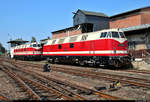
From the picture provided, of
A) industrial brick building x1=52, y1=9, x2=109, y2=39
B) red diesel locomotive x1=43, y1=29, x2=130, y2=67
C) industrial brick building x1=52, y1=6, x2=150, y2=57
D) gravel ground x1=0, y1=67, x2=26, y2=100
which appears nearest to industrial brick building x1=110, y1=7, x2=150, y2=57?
industrial brick building x1=52, y1=6, x2=150, y2=57

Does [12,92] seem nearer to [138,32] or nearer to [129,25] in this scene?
[138,32]

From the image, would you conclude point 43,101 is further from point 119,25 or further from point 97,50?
point 119,25

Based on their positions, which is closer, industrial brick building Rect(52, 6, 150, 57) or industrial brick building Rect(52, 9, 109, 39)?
industrial brick building Rect(52, 6, 150, 57)

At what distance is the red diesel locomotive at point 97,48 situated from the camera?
1583 centimetres

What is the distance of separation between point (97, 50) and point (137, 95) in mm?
10212

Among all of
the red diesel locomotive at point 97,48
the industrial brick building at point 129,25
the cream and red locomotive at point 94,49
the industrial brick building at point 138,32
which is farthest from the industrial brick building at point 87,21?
Answer: the red diesel locomotive at point 97,48

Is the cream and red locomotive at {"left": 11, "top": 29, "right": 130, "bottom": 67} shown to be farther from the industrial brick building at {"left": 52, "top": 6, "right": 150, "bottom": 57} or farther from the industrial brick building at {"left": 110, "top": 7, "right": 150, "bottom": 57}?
the industrial brick building at {"left": 52, "top": 6, "right": 150, "bottom": 57}

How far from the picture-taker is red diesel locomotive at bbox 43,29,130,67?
1583 centimetres

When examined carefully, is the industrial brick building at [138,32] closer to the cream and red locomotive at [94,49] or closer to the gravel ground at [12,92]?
the cream and red locomotive at [94,49]

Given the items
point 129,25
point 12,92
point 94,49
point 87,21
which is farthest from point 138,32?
point 87,21

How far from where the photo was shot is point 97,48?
17.2 m

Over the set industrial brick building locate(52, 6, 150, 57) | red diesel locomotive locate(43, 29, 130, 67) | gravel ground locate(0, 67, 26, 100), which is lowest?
gravel ground locate(0, 67, 26, 100)

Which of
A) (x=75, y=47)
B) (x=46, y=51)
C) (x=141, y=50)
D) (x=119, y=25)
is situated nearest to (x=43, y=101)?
(x=75, y=47)

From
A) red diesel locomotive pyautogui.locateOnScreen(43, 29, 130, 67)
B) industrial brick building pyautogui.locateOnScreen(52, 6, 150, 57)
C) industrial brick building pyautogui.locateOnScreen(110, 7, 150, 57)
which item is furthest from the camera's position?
industrial brick building pyautogui.locateOnScreen(52, 6, 150, 57)
